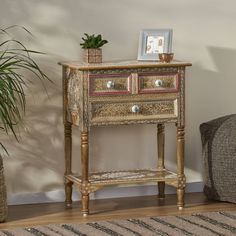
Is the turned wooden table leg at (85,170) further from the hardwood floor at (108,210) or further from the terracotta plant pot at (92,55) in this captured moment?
the terracotta plant pot at (92,55)

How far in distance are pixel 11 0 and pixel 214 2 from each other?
126 cm

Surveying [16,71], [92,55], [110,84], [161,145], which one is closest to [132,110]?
[110,84]

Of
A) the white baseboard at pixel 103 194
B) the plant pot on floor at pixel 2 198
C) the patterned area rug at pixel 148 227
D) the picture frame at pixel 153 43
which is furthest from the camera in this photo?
the white baseboard at pixel 103 194

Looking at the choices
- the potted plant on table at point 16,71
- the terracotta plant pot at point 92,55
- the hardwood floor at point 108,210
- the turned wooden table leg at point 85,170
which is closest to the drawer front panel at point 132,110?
the turned wooden table leg at point 85,170

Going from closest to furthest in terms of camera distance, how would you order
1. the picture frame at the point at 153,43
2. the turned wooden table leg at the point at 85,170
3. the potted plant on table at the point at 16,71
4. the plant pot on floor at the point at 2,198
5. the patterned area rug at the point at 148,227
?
the patterned area rug at the point at 148,227
the plant pot on floor at the point at 2,198
the turned wooden table leg at the point at 85,170
the potted plant on table at the point at 16,71
the picture frame at the point at 153,43

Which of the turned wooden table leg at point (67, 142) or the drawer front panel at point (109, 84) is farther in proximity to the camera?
the turned wooden table leg at point (67, 142)

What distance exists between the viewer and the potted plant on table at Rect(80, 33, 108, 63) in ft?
15.7

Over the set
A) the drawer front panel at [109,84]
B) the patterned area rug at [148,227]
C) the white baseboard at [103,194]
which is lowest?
the patterned area rug at [148,227]

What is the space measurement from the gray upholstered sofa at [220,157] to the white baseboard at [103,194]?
10.0 inches

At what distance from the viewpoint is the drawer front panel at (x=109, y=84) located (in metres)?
4.61

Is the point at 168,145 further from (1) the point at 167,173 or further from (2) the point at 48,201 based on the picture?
(2) the point at 48,201

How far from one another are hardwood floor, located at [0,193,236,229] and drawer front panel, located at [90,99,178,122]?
53cm

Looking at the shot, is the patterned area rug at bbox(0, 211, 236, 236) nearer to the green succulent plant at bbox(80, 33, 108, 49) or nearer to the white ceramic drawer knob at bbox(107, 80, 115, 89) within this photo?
the white ceramic drawer knob at bbox(107, 80, 115, 89)

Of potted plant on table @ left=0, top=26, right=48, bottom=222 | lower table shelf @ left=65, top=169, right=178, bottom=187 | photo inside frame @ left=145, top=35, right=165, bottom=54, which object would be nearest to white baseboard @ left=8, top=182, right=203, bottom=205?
lower table shelf @ left=65, top=169, right=178, bottom=187
